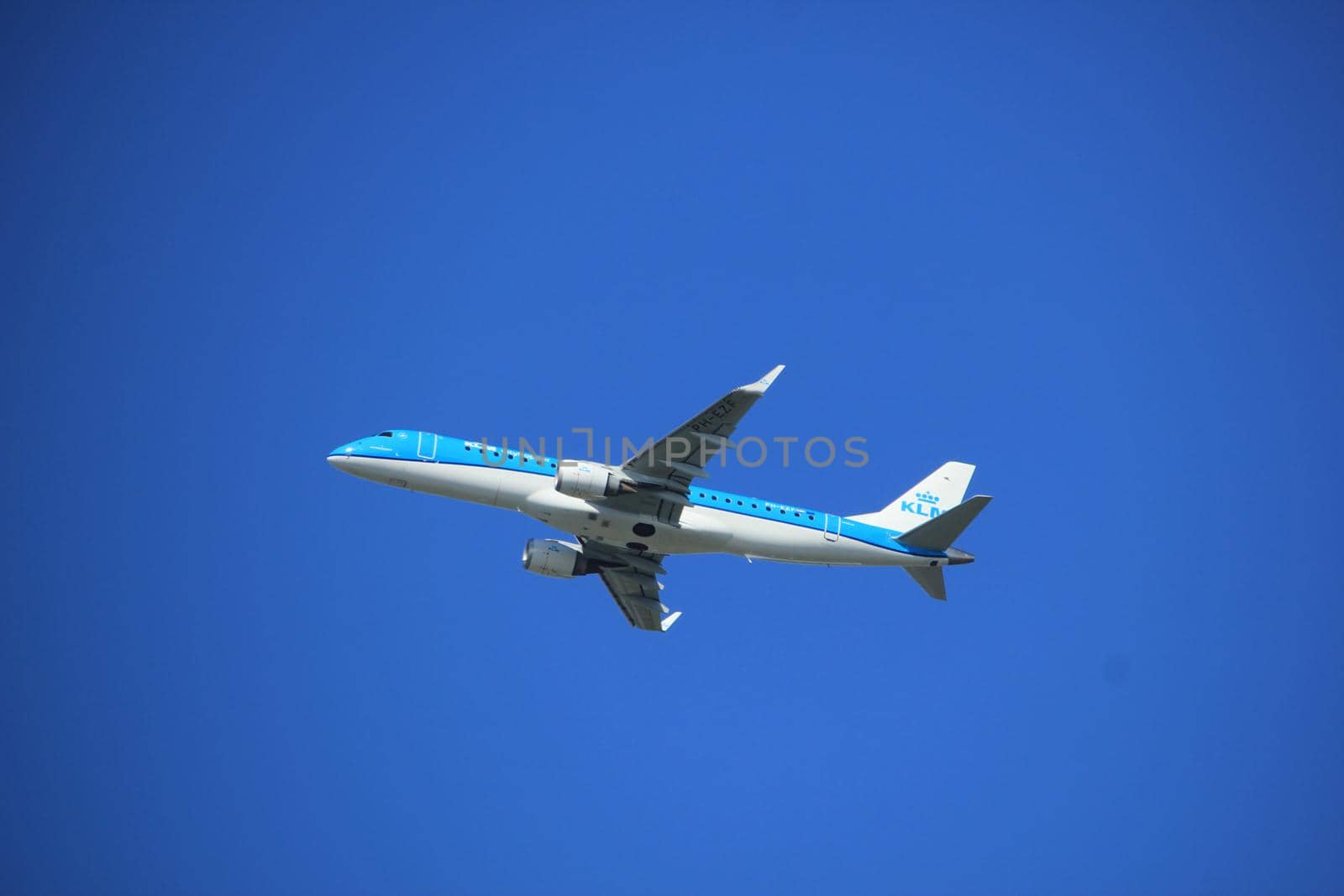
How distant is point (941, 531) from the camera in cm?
5331

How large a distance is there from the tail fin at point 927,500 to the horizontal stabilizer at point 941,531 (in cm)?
200

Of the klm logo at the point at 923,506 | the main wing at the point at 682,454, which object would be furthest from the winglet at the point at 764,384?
the klm logo at the point at 923,506

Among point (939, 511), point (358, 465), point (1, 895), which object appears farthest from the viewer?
point (1, 895)

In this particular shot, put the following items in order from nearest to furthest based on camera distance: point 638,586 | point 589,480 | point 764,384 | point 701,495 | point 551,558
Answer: point 764,384
point 589,480
point 701,495
point 551,558
point 638,586

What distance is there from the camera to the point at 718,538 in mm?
52625

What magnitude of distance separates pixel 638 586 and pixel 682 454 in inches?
484

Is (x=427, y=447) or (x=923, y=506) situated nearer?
(x=427, y=447)

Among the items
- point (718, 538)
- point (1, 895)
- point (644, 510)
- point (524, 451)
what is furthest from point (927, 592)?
point (1, 895)

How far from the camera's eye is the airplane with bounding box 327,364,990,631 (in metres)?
49.6

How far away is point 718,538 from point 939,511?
12.1m

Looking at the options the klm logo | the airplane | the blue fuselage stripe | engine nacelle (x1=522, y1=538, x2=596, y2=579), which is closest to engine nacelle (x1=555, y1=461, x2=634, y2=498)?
the airplane

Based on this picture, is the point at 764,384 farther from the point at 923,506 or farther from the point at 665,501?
the point at 923,506

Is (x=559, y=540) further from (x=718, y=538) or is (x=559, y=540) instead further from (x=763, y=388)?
(x=763, y=388)

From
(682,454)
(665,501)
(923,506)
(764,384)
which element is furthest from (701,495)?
(923,506)
